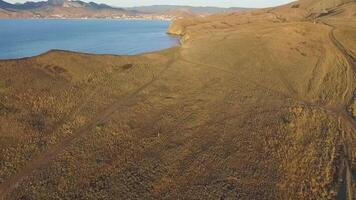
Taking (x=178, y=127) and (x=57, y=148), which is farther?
(x=178, y=127)

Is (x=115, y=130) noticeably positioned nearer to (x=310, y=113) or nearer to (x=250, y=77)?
(x=310, y=113)

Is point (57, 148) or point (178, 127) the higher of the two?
point (178, 127)

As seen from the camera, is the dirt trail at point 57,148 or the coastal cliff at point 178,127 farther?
the coastal cliff at point 178,127

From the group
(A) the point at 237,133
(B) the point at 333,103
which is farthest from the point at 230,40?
(A) the point at 237,133

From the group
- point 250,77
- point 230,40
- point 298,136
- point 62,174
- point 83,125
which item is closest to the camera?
point 62,174
